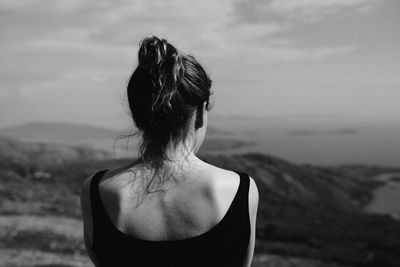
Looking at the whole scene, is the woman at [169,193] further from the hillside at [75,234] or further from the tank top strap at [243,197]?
the hillside at [75,234]

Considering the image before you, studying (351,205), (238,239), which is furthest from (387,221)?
(238,239)

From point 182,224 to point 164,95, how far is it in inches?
31.4

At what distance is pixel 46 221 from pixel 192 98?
21.7 m

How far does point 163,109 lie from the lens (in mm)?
2455

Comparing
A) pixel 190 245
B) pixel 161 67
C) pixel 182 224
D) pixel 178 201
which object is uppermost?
pixel 161 67

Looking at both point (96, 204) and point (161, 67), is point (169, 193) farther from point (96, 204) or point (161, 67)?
point (161, 67)

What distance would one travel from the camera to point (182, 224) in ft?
7.95

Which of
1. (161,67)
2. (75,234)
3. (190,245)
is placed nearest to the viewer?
(190,245)

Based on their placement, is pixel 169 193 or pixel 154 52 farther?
pixel 154 52

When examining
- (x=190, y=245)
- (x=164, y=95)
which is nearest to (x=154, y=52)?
(x=164, y=95)

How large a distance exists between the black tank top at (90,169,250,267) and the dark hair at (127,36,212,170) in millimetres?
493

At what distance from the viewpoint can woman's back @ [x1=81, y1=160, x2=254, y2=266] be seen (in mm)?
2400

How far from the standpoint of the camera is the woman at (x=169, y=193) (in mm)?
2416

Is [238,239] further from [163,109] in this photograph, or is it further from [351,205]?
[351,205]
